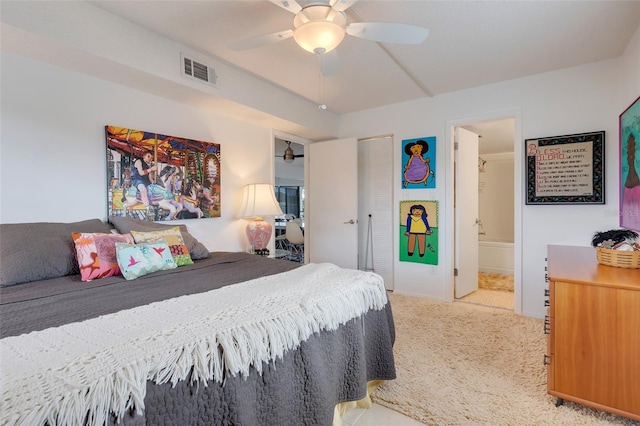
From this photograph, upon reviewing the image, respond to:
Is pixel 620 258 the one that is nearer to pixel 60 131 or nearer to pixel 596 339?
pixel 596 339

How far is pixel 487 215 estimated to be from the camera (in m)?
5.73

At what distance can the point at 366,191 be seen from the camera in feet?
13.6

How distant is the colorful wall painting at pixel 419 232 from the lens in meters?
3.52

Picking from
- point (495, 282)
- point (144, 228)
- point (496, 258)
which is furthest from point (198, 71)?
point (496, 258)

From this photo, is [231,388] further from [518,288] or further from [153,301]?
[518,288]

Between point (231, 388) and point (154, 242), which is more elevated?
point (154, 242)

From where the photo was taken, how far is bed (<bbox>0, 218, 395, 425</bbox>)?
762mm

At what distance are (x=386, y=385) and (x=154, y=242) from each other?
169 centimetres

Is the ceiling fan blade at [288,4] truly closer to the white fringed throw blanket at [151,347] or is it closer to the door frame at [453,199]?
the white fringed throw blanket at [151,347]

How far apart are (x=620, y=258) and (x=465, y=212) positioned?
6.29 ft

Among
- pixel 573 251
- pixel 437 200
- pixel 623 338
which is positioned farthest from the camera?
pixel 437 200

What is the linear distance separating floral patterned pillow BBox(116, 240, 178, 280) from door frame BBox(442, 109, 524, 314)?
2758 millimetres

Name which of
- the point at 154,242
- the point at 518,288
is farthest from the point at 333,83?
the point at 518,288

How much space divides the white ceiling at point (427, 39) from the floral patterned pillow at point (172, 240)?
1.39 metres
